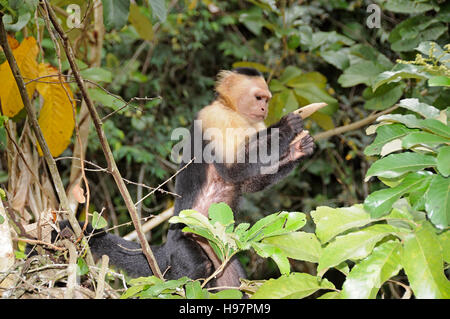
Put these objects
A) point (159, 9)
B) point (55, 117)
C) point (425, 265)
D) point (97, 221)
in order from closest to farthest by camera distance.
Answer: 1. point (425, 265)
2. point (97, 221)
3. point (159, 9)
4. point (55, 117)

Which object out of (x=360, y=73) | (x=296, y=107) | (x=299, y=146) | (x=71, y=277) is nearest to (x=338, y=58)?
(x=360, y=73)

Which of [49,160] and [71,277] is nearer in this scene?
[71,277]

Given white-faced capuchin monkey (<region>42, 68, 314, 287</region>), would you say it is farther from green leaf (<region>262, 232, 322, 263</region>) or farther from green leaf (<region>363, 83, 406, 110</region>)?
green leaf (<region>262, 232, 322, 263</region>)

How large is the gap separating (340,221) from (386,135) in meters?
0.38

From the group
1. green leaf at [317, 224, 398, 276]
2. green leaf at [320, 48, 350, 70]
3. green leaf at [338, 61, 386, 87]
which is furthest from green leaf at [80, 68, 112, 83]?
green leaf at [317, 224, 398, 276]

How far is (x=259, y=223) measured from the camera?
161cm

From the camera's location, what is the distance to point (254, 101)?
3.82 meters

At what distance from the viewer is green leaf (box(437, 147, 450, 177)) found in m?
1.32

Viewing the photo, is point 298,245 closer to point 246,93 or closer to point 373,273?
point 373,273

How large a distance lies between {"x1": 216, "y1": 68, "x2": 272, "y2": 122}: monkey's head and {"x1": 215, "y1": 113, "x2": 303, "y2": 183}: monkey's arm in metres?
0.42

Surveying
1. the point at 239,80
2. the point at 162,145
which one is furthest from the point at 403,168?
the point at 162,145

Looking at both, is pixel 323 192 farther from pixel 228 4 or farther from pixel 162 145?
pixel 228 4

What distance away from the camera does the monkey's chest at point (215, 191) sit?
350 cm

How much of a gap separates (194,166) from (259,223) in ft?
6.36
